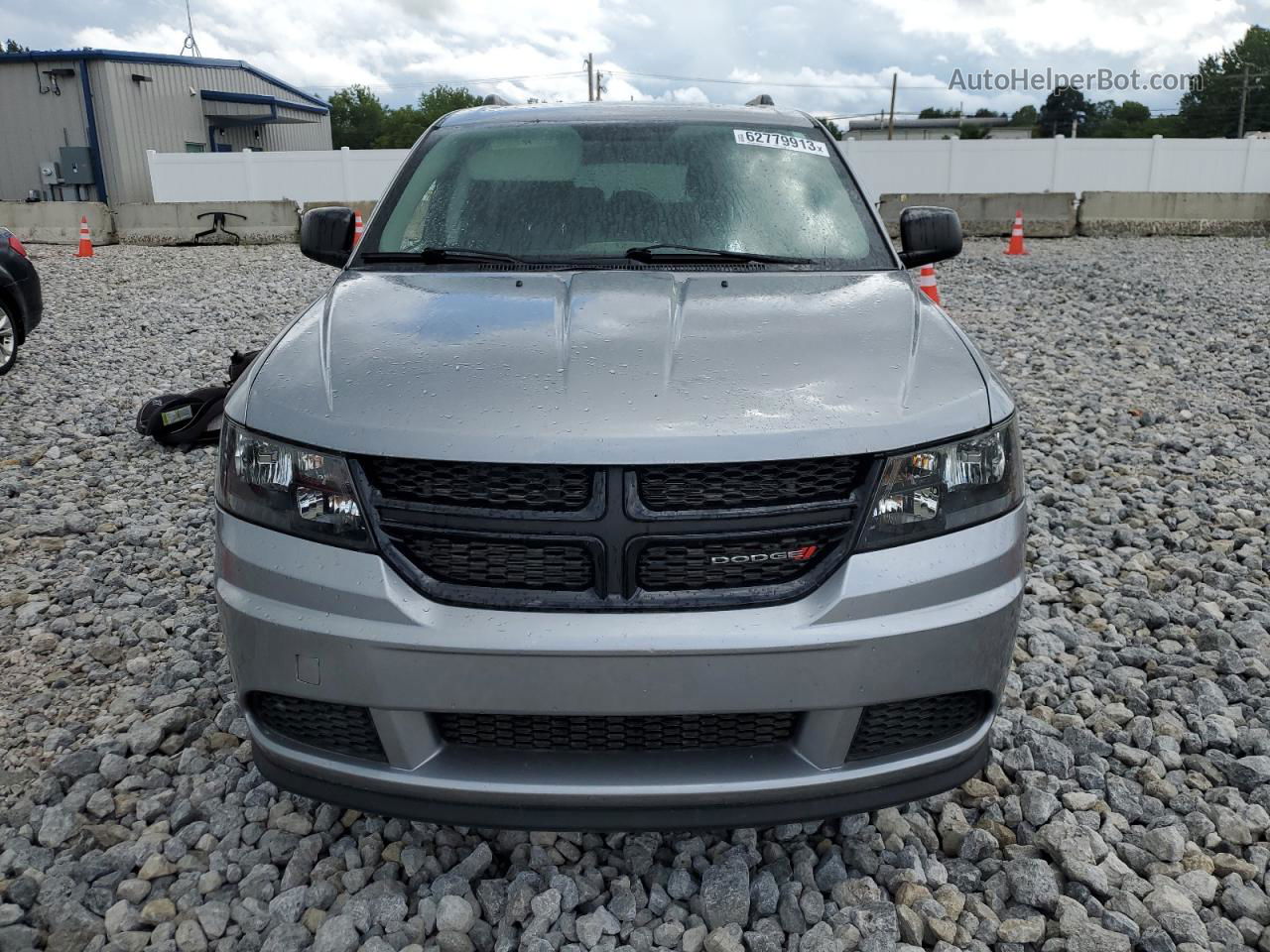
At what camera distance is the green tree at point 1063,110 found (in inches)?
3504

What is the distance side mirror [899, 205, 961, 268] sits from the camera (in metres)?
3.24

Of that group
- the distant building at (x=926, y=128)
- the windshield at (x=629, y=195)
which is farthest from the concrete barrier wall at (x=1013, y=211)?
the distant building at (x=926, y=128)

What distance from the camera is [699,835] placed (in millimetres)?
2342

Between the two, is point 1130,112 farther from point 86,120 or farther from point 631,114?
point 631,114

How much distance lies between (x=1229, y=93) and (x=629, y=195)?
92349 millimetres

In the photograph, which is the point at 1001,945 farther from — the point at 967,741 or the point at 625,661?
the point at 625,661

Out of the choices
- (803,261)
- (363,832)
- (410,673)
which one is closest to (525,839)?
(363,832)

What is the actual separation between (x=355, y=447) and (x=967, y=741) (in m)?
1.32

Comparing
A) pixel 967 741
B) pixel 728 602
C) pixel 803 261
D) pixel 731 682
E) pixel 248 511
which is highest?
pixel 803 261

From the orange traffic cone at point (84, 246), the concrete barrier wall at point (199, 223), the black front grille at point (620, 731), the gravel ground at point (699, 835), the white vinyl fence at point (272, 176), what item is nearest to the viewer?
the black front grille at point (620, 731)

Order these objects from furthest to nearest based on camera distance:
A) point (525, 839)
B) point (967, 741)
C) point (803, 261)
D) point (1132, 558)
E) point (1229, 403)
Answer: point (1229, 403) < point (1132, 558) < point (803, 261) < point (525, 839) < point (967, 741)

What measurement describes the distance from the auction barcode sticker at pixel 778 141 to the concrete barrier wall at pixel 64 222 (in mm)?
17227

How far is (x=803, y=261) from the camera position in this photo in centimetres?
281

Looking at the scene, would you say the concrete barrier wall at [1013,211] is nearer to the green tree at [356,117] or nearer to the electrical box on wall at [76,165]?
the electrical box on wall at [76,165]
